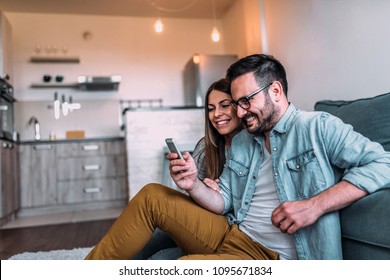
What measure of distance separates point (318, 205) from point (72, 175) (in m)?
3.97

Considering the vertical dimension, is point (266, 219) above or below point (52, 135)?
below

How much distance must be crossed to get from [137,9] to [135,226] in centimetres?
444

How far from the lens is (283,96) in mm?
1143

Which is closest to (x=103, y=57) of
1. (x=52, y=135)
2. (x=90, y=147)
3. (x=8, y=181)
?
(x=52, y=135)

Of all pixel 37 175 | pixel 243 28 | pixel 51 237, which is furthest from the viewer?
pixel 243 28

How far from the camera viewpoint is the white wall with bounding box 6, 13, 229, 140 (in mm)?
4891

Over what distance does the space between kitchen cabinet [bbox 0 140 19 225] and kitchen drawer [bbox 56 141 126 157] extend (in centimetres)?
53

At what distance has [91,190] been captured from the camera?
4.44 metres

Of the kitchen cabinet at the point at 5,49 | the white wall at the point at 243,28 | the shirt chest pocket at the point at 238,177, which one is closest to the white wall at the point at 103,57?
the white wall at the point at 243,28

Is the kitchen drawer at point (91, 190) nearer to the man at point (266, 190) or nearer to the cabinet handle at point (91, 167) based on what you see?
the cabinet handle at point (91, 167)

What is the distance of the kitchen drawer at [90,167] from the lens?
4.42m

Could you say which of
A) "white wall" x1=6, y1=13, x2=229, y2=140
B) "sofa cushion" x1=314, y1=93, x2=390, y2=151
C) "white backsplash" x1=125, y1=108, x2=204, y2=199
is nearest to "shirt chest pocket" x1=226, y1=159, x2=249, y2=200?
"sofa cushion" x1=314, y1=93, x2=390, y2=151

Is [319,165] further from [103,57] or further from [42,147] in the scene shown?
[103,57]

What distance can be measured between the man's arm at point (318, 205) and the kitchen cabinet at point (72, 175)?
359cm
